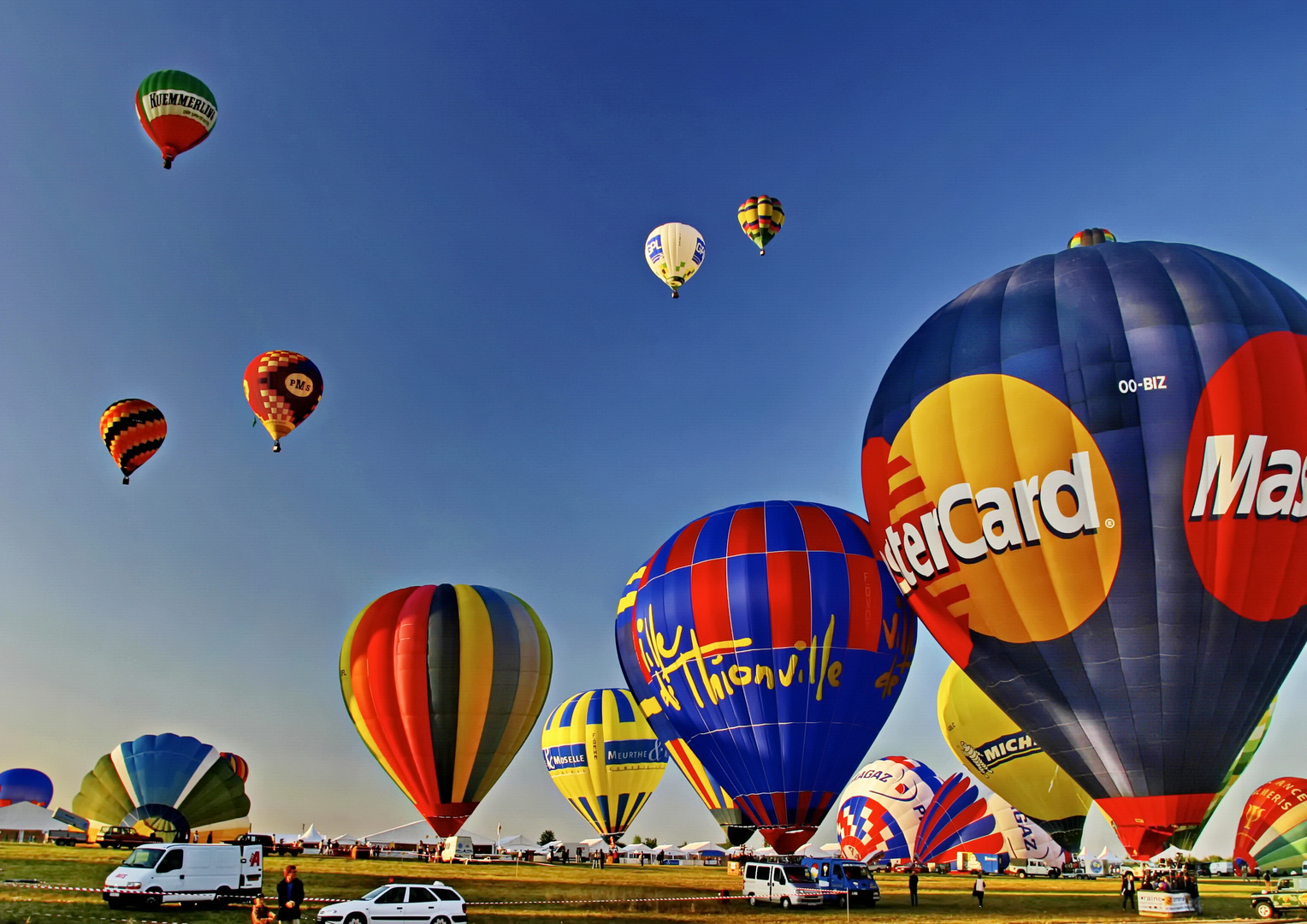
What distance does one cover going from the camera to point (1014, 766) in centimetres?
3981

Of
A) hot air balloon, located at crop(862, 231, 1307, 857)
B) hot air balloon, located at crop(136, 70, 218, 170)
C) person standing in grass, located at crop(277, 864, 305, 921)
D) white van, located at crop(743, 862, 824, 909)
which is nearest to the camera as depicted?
person standing in grass, located at crop(277, 864, 305, 921)

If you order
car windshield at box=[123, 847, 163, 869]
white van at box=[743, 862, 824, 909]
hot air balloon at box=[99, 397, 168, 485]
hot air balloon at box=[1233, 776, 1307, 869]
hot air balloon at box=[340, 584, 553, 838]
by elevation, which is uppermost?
hot air balloon at box=[99, 397, 168, 485]

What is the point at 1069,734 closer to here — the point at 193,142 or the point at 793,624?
the point at 793,624

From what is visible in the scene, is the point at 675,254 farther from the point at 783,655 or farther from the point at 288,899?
the point at 288,899

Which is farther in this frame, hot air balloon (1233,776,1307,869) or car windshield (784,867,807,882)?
hot air balloon (1233,776,1307,869)

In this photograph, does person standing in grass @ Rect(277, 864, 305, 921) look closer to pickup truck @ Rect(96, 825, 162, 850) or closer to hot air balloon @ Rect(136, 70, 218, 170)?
hot air balloon @ Rect(136, 70, 218, 170)

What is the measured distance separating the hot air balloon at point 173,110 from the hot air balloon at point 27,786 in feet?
165

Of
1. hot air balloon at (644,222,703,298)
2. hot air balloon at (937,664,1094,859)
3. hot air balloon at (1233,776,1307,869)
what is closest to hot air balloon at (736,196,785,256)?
hot air balloon at (644,222,703,298)

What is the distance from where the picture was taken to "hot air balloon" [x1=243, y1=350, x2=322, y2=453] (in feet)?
109

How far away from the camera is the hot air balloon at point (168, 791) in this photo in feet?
129

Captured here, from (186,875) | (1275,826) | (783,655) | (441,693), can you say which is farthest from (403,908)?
(1275,826)

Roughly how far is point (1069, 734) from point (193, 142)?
27827mm

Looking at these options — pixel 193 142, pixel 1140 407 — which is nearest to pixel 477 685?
pixel 193 142

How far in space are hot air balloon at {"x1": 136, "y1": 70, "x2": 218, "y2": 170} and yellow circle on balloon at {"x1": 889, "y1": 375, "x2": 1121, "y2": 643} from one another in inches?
877
